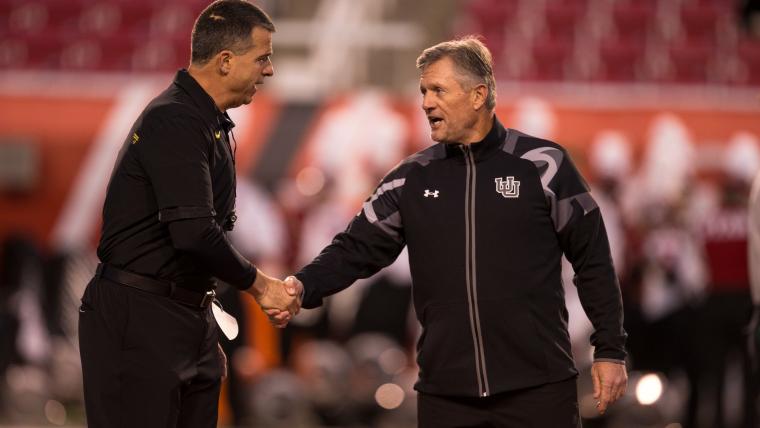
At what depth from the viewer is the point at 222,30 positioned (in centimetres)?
439

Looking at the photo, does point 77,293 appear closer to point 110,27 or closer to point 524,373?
point 110,27

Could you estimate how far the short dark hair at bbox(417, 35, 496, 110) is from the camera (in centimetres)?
452

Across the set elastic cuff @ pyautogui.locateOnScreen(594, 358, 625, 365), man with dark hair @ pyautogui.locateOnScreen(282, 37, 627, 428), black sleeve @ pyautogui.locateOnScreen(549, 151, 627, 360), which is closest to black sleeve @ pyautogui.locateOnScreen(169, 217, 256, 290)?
man with dark hair @ pyautogui.locateOnScreen(282, 37, 627, 428)

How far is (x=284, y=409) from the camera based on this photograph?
30.4 ft

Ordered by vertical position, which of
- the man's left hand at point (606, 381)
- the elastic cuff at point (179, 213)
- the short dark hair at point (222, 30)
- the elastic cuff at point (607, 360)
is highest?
the short dark hair at point (222, 30)

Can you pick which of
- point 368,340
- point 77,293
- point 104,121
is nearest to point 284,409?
point 368,340

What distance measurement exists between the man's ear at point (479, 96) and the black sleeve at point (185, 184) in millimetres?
899

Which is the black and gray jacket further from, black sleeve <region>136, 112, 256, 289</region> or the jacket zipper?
black sleeve <region>136, 112, 256, 289</region>

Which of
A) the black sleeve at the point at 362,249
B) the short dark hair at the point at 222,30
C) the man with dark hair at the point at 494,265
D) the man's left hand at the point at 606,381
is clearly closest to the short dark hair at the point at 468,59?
the man with dark hair at the point at 494,265

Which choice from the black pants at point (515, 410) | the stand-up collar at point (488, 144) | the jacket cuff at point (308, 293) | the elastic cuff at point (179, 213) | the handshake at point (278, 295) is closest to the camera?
the elastic cuff at point (179, 213)

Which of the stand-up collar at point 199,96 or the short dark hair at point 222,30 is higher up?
the short dark hair at point 222,30

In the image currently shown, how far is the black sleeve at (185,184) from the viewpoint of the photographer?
4.19m

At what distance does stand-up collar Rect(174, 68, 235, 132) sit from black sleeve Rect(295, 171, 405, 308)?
64 centimetres

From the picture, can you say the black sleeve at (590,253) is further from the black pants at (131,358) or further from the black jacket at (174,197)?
the black pants at (131,358)
